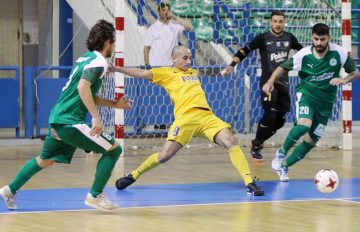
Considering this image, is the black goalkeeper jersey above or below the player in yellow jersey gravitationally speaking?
above

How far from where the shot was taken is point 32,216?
309 inches

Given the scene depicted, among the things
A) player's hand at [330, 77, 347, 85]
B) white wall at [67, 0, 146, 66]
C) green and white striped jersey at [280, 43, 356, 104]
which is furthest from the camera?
white wall at [67, 0, 146, 66]

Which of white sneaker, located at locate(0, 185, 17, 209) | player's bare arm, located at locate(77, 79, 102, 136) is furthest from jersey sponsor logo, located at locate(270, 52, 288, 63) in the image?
white sneaker, located at locate(0, 185, 17, 209)

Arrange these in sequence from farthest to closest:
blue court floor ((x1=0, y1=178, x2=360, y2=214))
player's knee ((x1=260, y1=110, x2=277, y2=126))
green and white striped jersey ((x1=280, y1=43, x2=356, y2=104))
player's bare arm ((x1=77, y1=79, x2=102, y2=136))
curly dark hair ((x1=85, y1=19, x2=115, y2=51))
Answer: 1. player's knee ((x1=260, y1=110, x2=277, y2=126))
2. green and white striped jersey ((x1=280, y1=43, x2=356, y2=104))
3. blue court floor ((x1=0, y1=178, x2=360, y2=214))
4. curly dark hair ((x1=85, y1=19, x2=115, y2=51))
5. player's bare arm ((x1=77, y1=79, x2=102, y2=136))

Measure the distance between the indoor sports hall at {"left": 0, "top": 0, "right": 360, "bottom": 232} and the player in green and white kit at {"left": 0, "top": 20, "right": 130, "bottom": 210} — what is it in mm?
251

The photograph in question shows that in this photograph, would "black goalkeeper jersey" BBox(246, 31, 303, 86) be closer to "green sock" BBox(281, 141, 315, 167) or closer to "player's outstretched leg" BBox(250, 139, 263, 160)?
"player's outstretched leg" BBox(250, 139, 263, 160)

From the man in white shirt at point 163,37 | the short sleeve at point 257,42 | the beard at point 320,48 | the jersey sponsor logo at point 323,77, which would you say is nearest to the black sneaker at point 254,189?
the jersey sponsor logo at point 323,77

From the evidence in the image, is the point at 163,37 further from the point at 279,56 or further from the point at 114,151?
the point at 114,151

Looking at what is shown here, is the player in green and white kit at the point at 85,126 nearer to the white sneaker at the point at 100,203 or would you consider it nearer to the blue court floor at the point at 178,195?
the white sneaker at the point at 100,203

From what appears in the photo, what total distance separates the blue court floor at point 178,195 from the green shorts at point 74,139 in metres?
0.54

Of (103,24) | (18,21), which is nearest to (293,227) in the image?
(103,24)

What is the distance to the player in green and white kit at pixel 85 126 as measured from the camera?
793 centimetres

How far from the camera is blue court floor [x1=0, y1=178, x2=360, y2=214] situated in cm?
862

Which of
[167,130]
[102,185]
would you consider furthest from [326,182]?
[167,130]
